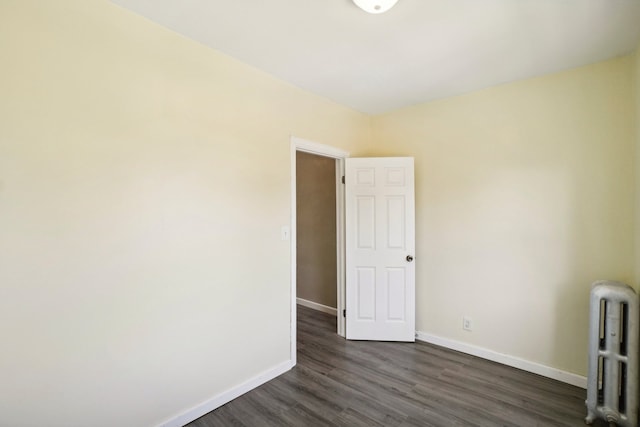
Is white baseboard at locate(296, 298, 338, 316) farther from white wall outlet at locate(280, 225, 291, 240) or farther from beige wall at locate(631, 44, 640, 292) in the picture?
beige wall at locate(631, 44, 640, 292)

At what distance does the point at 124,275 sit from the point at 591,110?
3488 mm

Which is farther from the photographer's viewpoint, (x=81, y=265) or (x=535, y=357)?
(x=535, y=357)

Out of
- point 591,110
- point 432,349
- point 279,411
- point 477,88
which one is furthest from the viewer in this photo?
point 432,349

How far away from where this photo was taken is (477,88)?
8.99ft

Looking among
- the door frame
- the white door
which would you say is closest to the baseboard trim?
the door frame

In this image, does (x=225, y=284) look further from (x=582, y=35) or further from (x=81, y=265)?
(x=582, y=35)

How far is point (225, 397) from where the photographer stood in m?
2.12

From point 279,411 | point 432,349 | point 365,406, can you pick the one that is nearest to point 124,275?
point 279,411

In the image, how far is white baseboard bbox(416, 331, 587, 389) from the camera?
234cm

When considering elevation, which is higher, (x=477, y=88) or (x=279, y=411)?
(x=477, y=88)

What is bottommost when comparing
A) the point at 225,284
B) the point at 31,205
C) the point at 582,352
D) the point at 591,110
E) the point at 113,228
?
the point at 582,352

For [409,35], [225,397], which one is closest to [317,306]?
[225,397]

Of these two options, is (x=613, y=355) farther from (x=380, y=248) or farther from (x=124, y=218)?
(x=124, y=218)

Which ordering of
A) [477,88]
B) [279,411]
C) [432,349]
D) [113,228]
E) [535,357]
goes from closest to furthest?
[113,228], [279,411], [535,357], [477,88], [432,349]
